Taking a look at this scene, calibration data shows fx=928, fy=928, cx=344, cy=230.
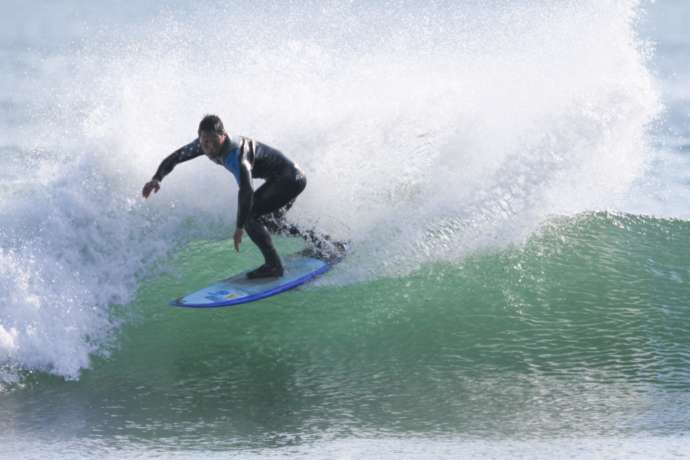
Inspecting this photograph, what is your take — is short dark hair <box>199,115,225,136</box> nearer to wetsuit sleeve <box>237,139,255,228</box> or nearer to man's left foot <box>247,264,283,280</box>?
wetsuit sleeve <box>237,139,255,228</box>

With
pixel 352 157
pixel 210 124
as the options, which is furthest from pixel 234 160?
pixel 352 157

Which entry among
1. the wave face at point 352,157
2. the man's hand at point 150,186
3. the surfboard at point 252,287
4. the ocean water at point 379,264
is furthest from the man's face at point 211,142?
the wave face at point 352,157

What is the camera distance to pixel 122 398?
645cm

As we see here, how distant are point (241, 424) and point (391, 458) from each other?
114 cm

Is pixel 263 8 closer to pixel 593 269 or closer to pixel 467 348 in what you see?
pixel 593 269

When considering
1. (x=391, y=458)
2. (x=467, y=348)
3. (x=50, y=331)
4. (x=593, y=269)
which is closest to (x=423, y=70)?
(x=593, y=269)

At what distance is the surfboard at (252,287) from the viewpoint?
7.25 meters

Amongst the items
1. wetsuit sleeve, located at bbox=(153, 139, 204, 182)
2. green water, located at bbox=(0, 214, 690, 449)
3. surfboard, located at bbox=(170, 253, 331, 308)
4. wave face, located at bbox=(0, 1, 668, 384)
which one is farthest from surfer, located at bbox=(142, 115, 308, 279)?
wave face, located at bbox=(0, 1, 668, 384)

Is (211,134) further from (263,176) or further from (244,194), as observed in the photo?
(263,176)

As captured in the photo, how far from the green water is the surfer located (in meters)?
0.57

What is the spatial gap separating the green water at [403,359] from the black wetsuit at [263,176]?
2.09 feet

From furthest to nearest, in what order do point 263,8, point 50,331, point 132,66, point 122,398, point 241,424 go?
1. point 263,8
2. point 132,66
3. point 50,331
4. point 122,398
5. point 241,424

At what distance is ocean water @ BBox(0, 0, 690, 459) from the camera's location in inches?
237

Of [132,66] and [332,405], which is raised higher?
[132,66]
